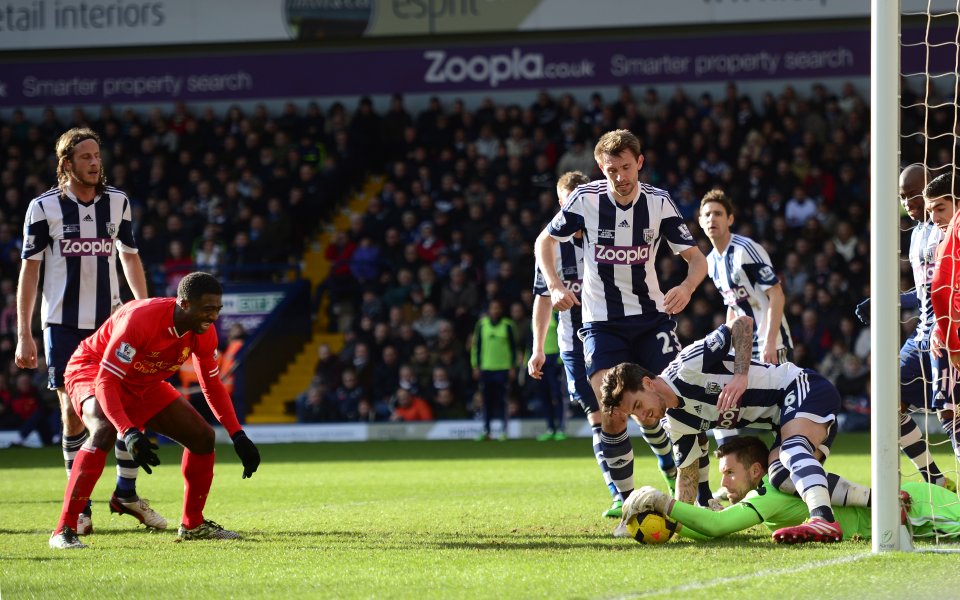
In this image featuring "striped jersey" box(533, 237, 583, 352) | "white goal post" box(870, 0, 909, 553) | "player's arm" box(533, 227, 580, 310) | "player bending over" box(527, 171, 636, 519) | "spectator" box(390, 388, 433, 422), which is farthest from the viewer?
"spectator" box(390, 388, 433, 422)

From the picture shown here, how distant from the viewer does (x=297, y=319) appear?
2064 cm

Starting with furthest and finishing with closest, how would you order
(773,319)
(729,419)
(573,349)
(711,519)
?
1. (773,319)
2. (573,349)
3. (729,419)
4. (711,519)

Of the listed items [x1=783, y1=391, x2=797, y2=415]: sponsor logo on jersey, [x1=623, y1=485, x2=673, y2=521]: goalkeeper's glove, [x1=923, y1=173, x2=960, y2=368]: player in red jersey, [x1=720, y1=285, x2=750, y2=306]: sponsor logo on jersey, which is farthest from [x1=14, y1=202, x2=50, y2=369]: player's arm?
[x1=923, y1=173, x2=960, y2=368]: player in red jersey

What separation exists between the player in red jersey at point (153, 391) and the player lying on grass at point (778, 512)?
2151mm

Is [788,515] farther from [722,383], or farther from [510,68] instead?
[510,68]

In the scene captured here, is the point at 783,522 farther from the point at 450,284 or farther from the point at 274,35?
the point at 274,35

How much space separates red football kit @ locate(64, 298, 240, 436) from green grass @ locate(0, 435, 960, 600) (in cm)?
73

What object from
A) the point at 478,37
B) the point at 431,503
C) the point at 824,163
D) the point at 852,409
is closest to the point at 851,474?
the point at 431,503

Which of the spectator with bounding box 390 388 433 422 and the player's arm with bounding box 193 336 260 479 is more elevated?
the player's arm with bounding box 193 336 260 479

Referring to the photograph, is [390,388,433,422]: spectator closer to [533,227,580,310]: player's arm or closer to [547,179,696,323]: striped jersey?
[533,227,580,310]: player's arm

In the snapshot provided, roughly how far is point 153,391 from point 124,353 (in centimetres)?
53

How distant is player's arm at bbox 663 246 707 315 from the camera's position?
23.0 ft

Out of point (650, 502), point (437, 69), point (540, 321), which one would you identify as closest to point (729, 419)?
point (650, 502)

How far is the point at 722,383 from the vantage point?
21.5 feet
